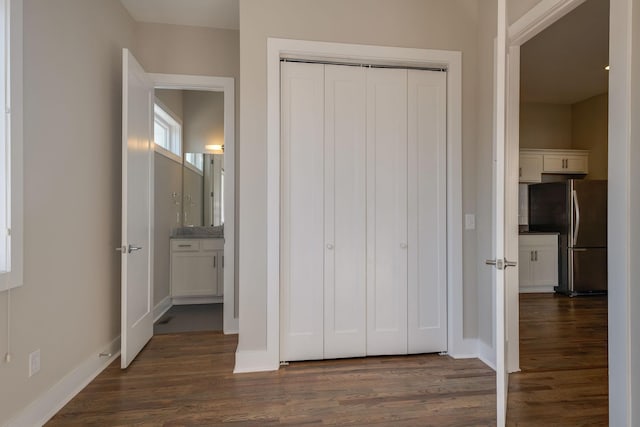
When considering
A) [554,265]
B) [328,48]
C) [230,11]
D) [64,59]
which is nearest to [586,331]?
[554,265]

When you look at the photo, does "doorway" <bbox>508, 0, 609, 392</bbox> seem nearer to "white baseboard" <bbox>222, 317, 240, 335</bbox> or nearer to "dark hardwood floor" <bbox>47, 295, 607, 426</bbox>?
"dark hardwood floor" <bbox>47, 295, 607, 426</bbox>

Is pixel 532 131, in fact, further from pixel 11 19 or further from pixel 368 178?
pixel 11 19

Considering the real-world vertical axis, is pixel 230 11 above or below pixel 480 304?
above

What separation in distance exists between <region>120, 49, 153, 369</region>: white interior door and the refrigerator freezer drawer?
17.8 ft

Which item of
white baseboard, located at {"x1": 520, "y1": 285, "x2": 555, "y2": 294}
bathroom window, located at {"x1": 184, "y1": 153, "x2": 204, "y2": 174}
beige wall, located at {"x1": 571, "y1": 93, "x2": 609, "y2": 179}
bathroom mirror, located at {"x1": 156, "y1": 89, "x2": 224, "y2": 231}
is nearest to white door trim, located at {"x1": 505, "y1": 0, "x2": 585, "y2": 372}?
white baseboard, located at {"x1": 520, "y1": 285, "x2": 555, "y2": 294}

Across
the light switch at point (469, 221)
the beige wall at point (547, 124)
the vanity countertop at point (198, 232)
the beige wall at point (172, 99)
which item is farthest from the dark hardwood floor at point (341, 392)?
the beige wall at point (547, 124)

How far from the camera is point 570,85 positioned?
4.99 metres

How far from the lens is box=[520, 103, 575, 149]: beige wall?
19.1 ft

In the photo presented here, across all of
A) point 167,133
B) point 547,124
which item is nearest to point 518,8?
point 167,133

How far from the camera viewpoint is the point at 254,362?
8.02ft

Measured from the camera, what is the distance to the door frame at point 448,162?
2461mm

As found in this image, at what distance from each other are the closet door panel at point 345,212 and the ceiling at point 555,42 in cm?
129

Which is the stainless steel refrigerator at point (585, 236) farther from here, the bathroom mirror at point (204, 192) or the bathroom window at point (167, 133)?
the bathroom window at point (167, 133)

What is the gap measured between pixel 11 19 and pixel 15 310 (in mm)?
1405
